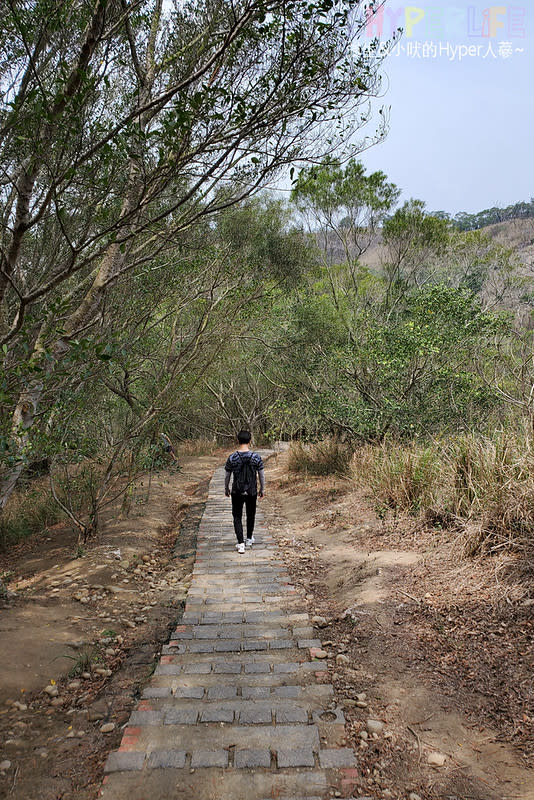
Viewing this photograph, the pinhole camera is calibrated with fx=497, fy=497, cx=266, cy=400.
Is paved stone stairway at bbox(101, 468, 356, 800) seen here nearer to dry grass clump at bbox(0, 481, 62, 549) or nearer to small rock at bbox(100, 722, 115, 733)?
small rock at bbox(100, 722, 115, 733)

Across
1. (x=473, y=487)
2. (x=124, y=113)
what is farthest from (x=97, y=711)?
(x=124, y=113)

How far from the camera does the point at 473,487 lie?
5.39m

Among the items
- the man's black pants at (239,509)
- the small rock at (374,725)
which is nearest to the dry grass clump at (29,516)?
the man's black pants at (239,509)

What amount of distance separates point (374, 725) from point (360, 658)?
2.81ft

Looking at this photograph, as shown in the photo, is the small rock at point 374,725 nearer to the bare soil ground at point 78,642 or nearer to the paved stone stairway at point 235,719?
the paved stone stairway at point 235,719

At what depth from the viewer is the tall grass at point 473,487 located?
458 centimetres

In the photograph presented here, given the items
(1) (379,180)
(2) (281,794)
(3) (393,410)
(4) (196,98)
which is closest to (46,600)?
(2) (281,794)

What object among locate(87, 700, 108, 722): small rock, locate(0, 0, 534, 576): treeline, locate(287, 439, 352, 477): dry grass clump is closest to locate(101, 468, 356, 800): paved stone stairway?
locate(87, 700, 108, 722): small rock

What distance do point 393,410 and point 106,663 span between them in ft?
21.6

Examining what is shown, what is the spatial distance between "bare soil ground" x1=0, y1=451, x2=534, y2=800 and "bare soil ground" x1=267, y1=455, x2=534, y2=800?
11mm

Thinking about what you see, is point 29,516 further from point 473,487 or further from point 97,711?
point 473,487

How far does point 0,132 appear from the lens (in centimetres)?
352

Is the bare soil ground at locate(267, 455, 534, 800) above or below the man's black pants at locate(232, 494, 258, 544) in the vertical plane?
below

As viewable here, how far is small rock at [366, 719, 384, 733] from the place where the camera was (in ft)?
9.48
